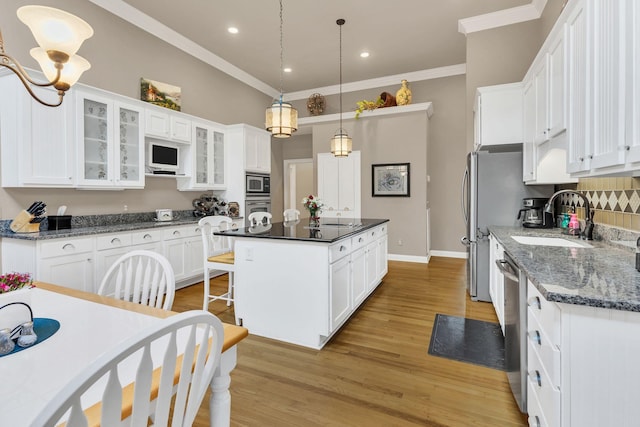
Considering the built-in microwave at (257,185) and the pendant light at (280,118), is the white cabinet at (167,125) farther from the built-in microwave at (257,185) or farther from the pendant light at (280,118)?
the pendant light at (280,118)

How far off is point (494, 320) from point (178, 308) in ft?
11.0

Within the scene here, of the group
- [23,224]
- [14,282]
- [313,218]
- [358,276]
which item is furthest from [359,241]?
[23,224]

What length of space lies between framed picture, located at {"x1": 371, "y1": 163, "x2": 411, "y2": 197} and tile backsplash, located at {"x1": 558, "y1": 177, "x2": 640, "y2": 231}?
3196mm

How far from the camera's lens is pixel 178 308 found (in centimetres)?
341

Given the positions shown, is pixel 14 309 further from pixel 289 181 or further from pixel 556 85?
pixel 289 181

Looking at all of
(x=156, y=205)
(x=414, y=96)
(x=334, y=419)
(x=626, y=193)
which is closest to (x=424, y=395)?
(x=334, y=419)

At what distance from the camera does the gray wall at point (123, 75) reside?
3.00m

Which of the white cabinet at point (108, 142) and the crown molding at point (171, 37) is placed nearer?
the white cabinet at point (108, 142)

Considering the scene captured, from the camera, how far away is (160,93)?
4.32 metres

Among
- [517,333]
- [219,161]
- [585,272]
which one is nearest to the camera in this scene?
[585,272]

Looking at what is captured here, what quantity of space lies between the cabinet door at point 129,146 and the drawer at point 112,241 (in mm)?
673

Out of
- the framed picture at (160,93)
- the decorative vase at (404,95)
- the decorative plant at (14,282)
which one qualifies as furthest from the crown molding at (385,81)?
the decorative plant at (14,282)

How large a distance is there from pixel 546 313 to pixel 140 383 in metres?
1.48

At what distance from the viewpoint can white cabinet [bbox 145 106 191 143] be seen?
3.95 metres
